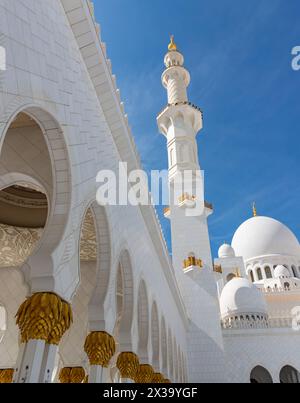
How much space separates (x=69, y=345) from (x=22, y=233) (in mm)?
3751

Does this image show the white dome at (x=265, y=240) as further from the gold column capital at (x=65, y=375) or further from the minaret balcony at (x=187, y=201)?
the gold column capital at (x=65, y=375)

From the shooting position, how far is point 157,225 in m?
9.41

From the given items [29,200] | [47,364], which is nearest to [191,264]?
[29,200]

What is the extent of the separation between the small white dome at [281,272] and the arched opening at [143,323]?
20.5m

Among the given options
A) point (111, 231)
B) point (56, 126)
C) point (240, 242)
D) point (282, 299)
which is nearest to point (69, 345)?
point (111, 231)

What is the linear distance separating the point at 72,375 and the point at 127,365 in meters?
4.15

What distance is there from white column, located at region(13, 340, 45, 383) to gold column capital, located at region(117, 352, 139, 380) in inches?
123

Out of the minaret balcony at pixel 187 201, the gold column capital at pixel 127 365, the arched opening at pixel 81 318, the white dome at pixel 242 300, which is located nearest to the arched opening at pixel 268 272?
the white dome at pixel 242 300

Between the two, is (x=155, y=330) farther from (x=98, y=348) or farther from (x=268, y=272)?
(x=268, y=272)

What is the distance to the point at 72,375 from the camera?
376 inches

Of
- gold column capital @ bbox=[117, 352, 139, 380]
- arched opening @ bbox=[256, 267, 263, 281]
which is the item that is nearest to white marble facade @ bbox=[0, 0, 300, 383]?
gold column capital @ bbox=[117, 352, 139, 380]

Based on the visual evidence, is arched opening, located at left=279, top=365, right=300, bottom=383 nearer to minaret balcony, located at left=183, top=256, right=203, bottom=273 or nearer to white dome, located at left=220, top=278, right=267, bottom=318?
white dome, located at left=220, top=278, right=267, bottom=318

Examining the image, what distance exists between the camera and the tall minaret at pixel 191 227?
15.8m
